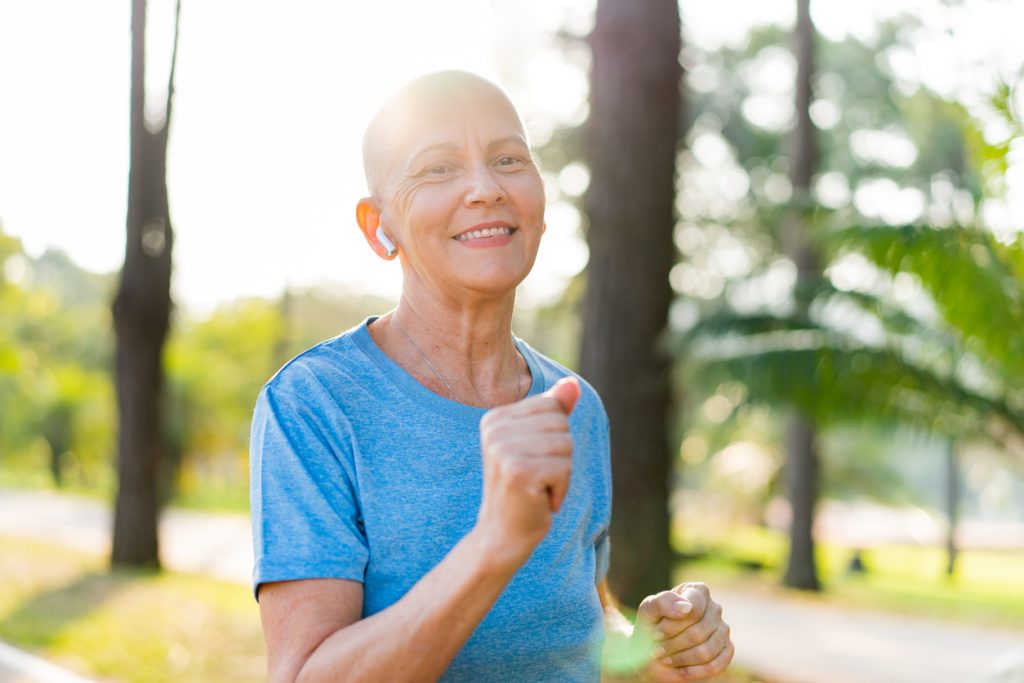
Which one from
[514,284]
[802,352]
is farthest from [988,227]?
[514,284]

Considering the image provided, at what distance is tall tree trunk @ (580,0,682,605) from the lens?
23.2 feet

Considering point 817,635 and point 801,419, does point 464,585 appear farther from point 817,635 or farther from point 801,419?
point 801,419

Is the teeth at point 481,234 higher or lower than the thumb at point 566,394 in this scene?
higher

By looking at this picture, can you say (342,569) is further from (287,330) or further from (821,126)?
(287,330)

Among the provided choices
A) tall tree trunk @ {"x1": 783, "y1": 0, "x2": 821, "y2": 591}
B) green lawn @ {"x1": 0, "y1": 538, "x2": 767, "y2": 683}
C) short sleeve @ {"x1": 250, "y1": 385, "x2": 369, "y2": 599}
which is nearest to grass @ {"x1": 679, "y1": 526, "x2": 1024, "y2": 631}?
tall tree trunk @ {"x1": 783, "y1": 0, "x2": 821, "y2": 591}

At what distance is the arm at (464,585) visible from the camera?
4.47 feet

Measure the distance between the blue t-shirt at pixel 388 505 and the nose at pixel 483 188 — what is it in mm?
297

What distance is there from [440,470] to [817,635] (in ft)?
35.8

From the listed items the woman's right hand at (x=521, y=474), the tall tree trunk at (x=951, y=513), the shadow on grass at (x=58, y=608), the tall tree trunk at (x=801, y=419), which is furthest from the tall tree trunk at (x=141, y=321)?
the tall tree trunk at (x=951, y=513)

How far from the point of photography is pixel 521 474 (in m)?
1.34

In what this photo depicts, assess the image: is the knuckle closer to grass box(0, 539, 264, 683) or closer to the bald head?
the bald head

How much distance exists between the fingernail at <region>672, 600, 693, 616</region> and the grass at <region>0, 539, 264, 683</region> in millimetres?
5497

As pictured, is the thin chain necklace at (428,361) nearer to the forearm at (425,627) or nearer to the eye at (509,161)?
the eye at (509,161)

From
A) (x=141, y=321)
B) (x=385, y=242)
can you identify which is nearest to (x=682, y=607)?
(x=385, y=242)
